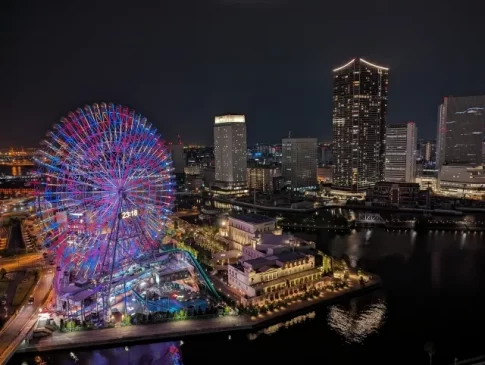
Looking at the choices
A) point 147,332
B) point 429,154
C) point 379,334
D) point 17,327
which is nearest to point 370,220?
point 379,334

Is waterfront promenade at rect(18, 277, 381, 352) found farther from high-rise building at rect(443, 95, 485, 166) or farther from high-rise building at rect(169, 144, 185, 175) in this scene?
high-rise building at rect(169, 144, 185, 175)

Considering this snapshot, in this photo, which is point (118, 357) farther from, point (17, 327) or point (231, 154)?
point (231, 154)

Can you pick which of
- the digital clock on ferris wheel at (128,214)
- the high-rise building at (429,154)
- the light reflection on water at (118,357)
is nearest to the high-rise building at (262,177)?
the digital clock on ferris wheel at (128,214)

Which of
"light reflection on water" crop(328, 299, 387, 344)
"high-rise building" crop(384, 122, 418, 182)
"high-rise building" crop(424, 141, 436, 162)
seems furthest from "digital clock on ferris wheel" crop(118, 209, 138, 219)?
"high-rise building" crop(424, 141, 436, 162)

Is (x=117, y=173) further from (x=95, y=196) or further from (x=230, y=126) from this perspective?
(x=230, y=126)

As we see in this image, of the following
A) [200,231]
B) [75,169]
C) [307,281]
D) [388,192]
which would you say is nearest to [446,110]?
[388,192]

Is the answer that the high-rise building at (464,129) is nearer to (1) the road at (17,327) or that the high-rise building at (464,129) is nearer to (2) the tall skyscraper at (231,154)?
(2) the tall skyscraper at (231,154)
